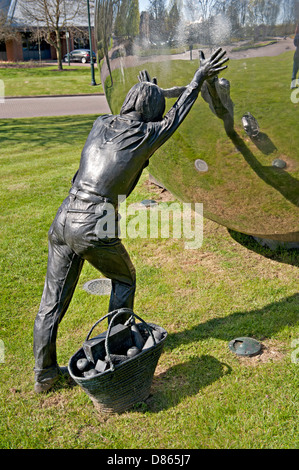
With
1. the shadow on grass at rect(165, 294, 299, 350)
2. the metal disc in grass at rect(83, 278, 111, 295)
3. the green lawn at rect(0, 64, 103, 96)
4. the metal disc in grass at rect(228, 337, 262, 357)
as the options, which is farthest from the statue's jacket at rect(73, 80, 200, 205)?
the green lawn at rect(0, 64, 103, 96)

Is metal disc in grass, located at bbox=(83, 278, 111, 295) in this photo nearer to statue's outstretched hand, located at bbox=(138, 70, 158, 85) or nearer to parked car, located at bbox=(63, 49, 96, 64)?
statue's outstretched hand, located at bbox=(138, 70, 158, 85)

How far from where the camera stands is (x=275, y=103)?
11.1ft

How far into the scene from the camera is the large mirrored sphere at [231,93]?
320 cm

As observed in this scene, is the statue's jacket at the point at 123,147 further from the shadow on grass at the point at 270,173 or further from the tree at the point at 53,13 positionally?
the tree at the point at 53,13

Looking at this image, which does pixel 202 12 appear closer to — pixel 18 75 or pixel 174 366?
pixel 174 366

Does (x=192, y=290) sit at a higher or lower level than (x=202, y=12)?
lower

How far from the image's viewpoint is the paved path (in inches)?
684

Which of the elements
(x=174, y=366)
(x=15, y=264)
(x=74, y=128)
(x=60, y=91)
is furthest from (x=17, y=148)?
(x=60, y=91)

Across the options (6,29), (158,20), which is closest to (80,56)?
(6,29)

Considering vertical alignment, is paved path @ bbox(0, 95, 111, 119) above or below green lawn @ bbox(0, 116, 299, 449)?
above

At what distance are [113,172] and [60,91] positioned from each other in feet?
71.4

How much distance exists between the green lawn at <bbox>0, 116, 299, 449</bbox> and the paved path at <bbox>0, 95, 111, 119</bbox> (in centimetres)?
1102

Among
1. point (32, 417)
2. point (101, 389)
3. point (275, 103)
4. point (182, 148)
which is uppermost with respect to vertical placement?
point (275, 103)

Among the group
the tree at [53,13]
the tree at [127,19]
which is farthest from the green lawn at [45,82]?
the tree at [127,19]
